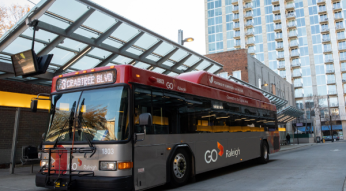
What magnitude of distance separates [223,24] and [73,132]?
7723cm

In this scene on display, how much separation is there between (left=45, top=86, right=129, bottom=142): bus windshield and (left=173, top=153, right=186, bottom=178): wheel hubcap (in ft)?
6.83

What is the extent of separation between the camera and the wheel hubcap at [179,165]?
724 cm

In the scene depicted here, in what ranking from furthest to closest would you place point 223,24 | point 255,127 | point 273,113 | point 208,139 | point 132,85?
1. point 223,24
2. point 273,113
3. point 255,127
4. point 208,139
5. point 132,85

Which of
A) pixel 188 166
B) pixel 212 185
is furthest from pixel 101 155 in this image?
pixel 212 185

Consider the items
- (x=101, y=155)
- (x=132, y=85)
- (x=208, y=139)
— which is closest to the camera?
(x=101, y=155)

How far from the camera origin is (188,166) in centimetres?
778

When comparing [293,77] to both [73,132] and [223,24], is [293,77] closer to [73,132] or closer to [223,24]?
[223,24]

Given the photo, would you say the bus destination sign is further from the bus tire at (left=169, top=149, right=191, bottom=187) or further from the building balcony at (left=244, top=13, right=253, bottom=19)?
the building balcony at (left=244, top=13, right=253, bottom=19)

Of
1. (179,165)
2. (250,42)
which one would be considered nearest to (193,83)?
(179,165)

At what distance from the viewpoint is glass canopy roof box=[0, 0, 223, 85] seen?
982 centimetres

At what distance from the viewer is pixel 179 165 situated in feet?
24.2

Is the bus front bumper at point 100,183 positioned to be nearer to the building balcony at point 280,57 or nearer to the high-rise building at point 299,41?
the high-rise building at point 299,41

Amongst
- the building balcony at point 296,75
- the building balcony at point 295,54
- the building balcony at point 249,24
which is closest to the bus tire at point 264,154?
the building balcony at point 296,75

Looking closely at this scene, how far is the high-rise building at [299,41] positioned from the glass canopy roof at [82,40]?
59127 mm
